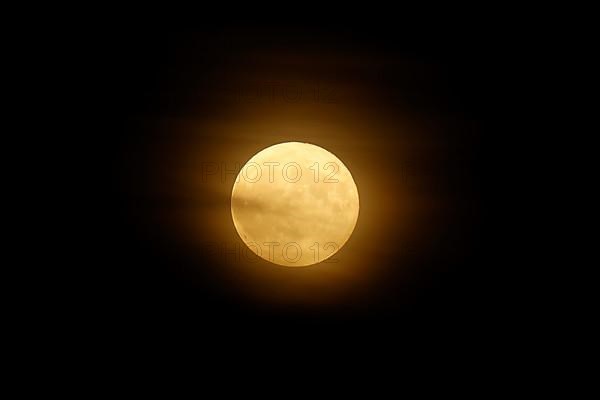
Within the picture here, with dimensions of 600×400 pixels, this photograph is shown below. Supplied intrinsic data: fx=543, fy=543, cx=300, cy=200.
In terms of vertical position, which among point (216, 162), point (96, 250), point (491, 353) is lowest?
point (491, 353)

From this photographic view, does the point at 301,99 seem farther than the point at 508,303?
No

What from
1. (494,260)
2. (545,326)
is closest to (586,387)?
(545,326)

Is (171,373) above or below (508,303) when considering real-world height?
below

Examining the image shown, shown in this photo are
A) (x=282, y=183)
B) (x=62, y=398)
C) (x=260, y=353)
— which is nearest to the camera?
(x=282, y=183)

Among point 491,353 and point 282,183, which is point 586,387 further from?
point 282,183

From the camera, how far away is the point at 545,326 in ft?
9.34

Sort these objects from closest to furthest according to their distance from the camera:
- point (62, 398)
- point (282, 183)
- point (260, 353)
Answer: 1. point (282, 183)
2. point (62, 398)
3. point (260, 353)

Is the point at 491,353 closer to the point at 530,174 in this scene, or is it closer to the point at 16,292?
the point at 530,174

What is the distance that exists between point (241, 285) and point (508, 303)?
1.41 m

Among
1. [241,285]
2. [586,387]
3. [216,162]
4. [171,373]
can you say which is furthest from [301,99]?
[586,387]

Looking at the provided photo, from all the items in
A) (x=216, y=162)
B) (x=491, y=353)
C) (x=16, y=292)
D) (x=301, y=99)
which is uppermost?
(x=301, y=99)

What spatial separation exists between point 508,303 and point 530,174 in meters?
0.69

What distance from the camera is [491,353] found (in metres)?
2.80

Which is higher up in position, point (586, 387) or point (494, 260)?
point (494, 260)
